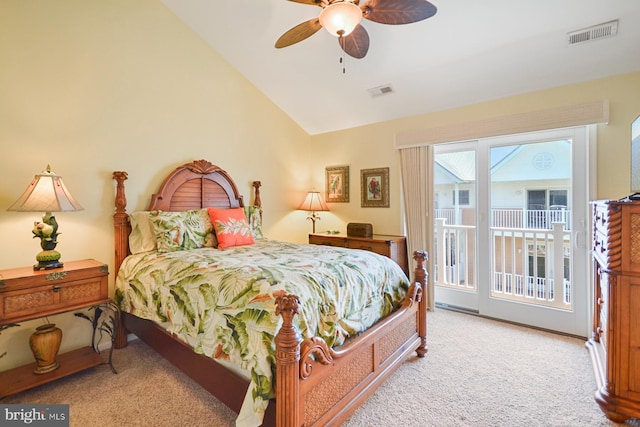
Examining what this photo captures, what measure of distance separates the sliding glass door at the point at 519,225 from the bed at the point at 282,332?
1.38 metres

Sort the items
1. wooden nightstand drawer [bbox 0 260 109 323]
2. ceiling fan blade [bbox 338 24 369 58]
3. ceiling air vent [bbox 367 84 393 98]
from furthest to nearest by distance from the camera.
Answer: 1. ceiling air vent [bbox 367 84 393 98]
2. ceiling fan blade [bbox 338 24 369 58]
3. wooden nightstand drawer [bbox 0 260 109 323]

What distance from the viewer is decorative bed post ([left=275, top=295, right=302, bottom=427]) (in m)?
1.28

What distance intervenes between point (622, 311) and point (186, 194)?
3634 millimetres

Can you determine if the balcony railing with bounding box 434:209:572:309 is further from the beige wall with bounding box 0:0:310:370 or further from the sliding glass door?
the beige wall with bounding box 0:0:310:370

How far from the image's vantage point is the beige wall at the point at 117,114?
2.32m

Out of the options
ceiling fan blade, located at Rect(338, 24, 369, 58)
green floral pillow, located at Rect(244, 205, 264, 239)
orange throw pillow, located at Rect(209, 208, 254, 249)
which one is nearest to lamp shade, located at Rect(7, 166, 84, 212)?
orange throw pillow, located at Rect(209, 208, 254, 249)

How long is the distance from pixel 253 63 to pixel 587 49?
3.22 metres

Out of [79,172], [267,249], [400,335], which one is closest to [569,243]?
[400,335]

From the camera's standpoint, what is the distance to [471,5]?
230 cm

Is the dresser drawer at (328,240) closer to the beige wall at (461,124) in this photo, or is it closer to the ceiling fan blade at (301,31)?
the beige wall at (461,124)

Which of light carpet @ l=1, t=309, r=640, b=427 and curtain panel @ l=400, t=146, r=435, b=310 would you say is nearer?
light carpet @ l=1, t=309, r=640, b=427

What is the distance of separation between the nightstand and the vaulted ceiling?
105 inches

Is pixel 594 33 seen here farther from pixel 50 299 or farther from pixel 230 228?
pixel 50 299

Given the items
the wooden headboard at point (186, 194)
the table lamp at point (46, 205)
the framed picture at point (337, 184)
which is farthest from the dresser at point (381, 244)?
the table lamp at point (46, 205)
